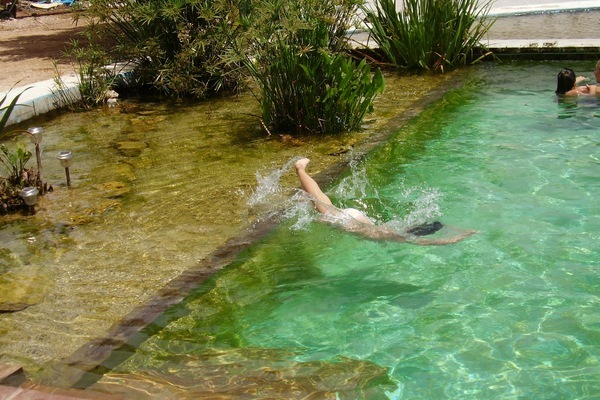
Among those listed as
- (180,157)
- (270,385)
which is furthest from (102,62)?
(270,385)

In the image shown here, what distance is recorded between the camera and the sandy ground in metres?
11.8

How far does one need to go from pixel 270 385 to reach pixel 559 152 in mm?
4913

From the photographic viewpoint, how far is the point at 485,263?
587 cm

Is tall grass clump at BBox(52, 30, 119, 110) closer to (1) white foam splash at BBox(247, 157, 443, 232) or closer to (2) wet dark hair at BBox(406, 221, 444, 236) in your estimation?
(1) white foam splash at BBox(247, 157, 443, 232)

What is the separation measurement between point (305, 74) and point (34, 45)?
8.05 metres

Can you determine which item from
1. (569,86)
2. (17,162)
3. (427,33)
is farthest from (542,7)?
(17,162)

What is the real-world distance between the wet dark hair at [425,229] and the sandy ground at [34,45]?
4.50 metres

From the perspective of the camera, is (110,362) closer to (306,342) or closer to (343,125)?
(306,342)

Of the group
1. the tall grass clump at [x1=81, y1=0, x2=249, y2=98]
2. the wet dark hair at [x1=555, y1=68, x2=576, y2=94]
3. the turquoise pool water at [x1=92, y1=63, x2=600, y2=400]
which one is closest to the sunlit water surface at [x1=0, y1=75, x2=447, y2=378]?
the tall grass clump at [x1=81, y1=0, x2=249, y2=98]

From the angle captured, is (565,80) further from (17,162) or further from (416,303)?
(17,162)

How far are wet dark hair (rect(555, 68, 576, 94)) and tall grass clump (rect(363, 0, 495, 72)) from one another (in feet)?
6.10

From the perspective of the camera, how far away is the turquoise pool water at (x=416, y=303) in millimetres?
4438

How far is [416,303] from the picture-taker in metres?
5.37

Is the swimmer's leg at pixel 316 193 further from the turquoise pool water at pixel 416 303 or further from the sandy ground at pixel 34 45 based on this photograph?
the sandy ground at pixel 34 45
